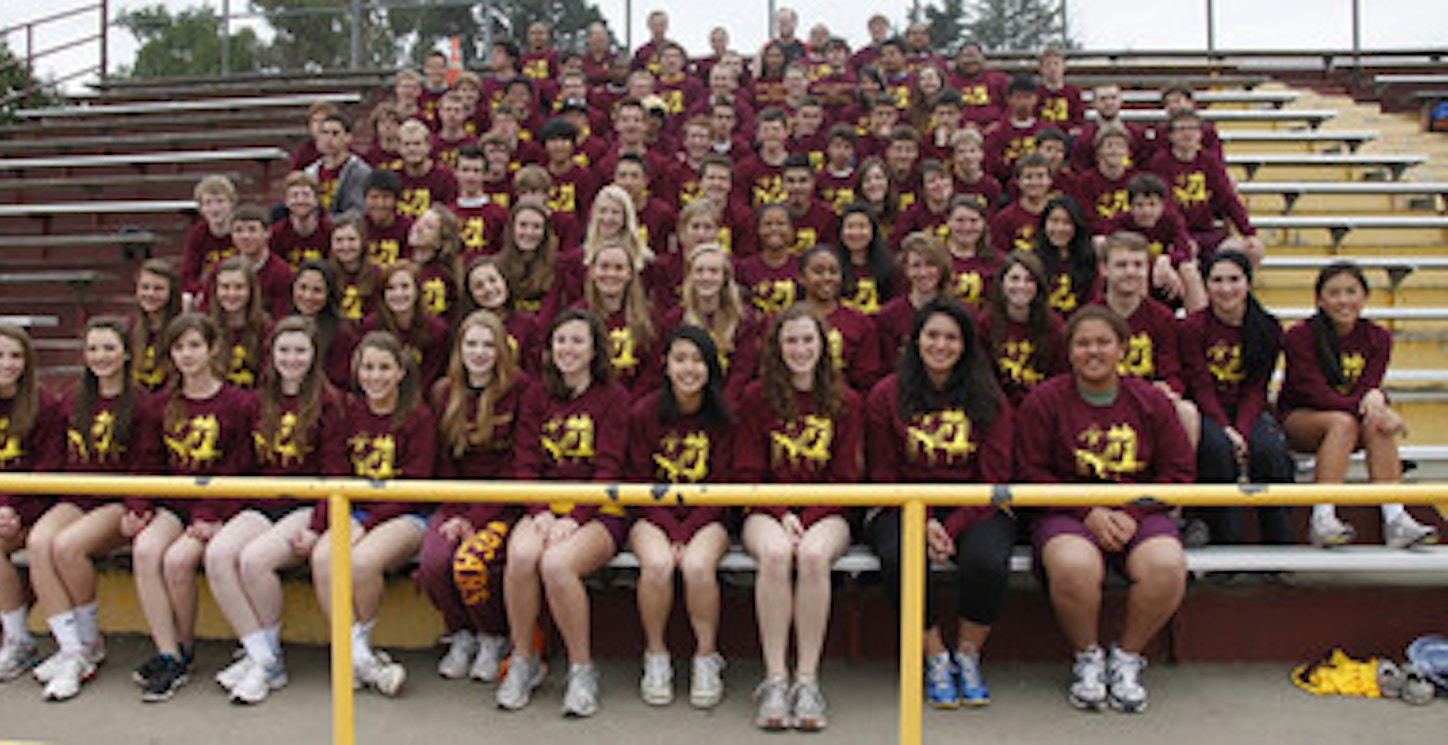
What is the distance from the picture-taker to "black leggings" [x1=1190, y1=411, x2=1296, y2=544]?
3.89 metres

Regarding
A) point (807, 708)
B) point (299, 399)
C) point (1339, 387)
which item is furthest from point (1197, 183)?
point (299, 399)

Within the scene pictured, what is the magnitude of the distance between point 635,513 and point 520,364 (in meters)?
1.28

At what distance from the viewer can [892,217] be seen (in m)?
6.50

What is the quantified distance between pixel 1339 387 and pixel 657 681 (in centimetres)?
311

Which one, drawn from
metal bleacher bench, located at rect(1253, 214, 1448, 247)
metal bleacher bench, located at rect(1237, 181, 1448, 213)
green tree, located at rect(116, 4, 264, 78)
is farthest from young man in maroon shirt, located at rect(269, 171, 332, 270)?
green tree, located at rect(116, 4, 264, 78)

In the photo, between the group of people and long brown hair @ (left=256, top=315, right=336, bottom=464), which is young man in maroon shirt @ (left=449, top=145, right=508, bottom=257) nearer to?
the group of people

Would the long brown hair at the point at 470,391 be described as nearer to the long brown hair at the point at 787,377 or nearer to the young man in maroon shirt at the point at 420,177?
the long brown hair at the point at 787,377

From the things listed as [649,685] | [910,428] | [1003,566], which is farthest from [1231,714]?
[649,685]

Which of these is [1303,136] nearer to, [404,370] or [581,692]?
[404,370]

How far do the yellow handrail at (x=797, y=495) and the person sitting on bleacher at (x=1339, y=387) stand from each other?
1486mm

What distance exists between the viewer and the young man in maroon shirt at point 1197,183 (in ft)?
21.8

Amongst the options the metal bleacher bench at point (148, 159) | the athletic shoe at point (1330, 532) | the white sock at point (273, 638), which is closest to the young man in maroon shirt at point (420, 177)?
the metal bleacher bench at point (148, 159)

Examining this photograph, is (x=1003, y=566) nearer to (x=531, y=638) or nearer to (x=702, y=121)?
(x=531, y=638)

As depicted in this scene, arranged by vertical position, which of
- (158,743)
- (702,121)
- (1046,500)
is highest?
(702,121)
